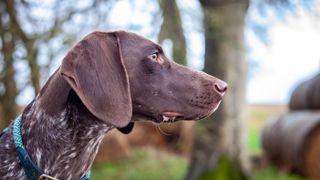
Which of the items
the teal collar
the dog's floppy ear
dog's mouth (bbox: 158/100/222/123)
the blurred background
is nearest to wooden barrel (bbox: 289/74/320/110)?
the blurred background

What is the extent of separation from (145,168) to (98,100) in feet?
21.3

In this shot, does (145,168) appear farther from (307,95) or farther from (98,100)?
(98,100)

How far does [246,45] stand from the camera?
23.2 ft

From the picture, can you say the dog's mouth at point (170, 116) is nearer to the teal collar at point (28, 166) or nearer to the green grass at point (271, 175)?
the teal collar at point (28, 166)

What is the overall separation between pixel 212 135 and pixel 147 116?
4128 millimetres

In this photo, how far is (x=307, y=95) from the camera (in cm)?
856

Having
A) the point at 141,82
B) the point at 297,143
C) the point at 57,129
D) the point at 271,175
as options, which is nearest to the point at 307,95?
the point at 297,143

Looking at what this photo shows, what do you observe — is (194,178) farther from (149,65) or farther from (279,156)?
(149,65)

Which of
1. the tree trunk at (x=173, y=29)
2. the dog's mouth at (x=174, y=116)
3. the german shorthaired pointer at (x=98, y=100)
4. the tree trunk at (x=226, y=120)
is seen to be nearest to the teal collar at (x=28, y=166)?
the german shorthaired pointer at (x=98, y=100)

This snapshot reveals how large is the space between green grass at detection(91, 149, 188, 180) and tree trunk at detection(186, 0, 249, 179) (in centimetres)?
117

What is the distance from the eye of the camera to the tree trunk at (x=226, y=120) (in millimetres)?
7147

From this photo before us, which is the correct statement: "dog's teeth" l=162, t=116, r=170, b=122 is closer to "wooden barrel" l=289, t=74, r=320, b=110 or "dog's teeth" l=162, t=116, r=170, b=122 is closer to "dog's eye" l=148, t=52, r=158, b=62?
"dog's eye" l=148, t=52, r=158, b=62

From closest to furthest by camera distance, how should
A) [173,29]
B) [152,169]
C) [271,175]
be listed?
[173,29] → [271,175] → [152,169]

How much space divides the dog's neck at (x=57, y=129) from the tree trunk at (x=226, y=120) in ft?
13.1
